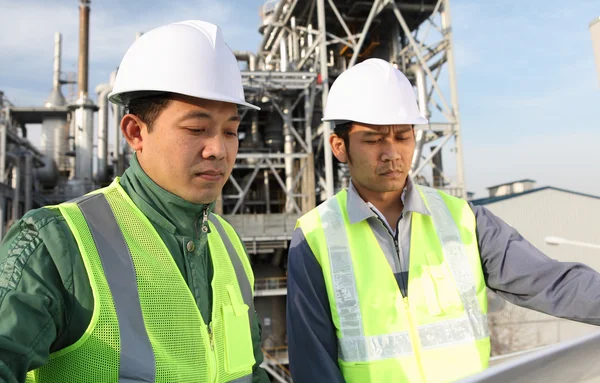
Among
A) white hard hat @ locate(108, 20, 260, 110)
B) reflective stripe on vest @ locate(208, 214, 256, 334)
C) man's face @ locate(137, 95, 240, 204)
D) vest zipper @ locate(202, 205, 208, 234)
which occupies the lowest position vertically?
reflective stripe on vest @ locate(208, 214, 256, 334)

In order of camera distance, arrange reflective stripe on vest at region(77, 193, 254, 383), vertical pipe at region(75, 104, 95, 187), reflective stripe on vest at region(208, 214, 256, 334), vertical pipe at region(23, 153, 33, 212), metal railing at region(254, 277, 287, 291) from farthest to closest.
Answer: vertical pipe at region(75, 104, 95, 187) < vertical pipe at region(23, 153, 33, 212) < metal railing at region(254, 277, 287, 291) < reflective stripe on vest at region(208, 214, 256, 334) < reflective stripe on vest at region(77, 193, 254, 383)

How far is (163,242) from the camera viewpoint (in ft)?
5.14

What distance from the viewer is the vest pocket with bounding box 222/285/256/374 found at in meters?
1.64

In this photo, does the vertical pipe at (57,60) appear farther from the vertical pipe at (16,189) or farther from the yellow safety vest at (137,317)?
the yellow safety vest at (137,317)

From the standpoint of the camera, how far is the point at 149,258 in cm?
148

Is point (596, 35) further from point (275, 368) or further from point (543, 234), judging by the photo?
point (543, 234)

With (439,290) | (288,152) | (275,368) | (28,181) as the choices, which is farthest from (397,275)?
(28,181)

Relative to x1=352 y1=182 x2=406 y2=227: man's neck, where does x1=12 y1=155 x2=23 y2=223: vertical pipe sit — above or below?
above

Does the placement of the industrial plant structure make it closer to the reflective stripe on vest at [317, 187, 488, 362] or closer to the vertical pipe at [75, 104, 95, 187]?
the vertical pipe at [75, 104, 95, 187]

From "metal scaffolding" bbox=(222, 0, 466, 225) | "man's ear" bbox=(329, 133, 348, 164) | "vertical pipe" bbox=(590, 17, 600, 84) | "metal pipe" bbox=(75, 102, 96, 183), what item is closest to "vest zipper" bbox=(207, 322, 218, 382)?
"man's ear" bbox=(329, 133, 348, 164)

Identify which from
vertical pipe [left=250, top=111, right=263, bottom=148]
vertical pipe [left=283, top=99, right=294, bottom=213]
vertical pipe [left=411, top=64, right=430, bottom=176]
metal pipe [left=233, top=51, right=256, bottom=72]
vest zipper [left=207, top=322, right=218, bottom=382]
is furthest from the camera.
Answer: metal pipe [left=233, top=51, right=256, bottom=72]

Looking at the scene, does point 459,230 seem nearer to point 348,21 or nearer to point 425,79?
point 425,79

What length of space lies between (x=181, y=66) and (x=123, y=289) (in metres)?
0.82

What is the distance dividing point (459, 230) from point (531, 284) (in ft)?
1.39
